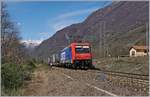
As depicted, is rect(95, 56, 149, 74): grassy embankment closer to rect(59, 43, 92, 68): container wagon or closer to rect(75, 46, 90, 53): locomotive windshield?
rect(59, 43, 92, 68): container wagon

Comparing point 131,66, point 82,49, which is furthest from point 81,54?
point 131,66

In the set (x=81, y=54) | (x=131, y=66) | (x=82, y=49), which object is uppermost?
(x=82, y=49)

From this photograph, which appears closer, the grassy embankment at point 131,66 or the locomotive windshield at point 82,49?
the grassy embankment at point 131,66

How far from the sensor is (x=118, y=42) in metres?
152

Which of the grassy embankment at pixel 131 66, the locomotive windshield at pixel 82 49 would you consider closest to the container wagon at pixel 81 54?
the locomotive windshield at pixel 82 49

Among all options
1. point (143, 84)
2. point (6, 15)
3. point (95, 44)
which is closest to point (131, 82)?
point (143, 84)

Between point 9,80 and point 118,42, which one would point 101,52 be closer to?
point 118,42

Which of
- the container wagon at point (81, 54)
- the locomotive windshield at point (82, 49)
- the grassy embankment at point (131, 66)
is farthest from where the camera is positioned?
the locomotive windshield at point (82, 49)

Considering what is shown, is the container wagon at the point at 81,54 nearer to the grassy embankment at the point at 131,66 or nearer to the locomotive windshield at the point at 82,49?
the locomotive windshield at the point at 82,49

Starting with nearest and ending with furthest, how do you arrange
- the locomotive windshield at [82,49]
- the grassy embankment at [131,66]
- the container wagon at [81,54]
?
the grassy embankment at [131,66], the container wagon at [81,54], the locomotive windshield at [82,49]

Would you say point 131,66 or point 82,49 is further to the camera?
point 131,66

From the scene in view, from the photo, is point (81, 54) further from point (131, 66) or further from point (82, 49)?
point (131, 66)

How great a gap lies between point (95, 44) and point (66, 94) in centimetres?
13492

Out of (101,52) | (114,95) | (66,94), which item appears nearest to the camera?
(114,95)
